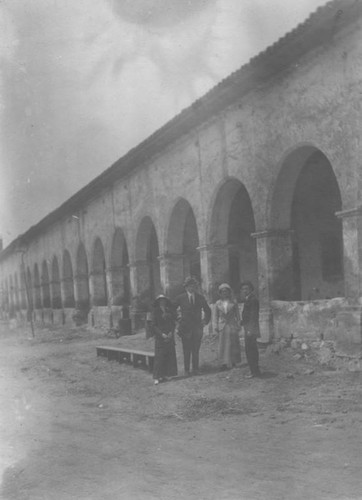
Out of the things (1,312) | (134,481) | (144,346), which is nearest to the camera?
(134,481)

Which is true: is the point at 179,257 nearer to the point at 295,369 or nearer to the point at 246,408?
the point at 295,369

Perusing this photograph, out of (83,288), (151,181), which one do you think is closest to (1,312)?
(83,288)

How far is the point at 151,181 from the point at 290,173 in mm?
6032

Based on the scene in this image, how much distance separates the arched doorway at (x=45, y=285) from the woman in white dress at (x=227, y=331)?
2220 centimetres

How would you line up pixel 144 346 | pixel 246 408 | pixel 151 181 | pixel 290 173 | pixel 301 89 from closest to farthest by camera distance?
pixel 246 408 → pixel 301 89 → pixel 290 173 → pixel 144 346 → pixel 151 181

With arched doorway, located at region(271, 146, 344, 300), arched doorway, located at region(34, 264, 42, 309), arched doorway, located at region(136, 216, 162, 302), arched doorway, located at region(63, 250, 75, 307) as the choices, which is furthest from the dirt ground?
arched doorway, located at region(34, 264, 42, 309)

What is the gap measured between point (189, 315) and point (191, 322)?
0.38ft

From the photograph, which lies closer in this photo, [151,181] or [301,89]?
[301,89]

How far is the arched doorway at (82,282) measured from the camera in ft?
77.8

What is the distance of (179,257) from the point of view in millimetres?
14797

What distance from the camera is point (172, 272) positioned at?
14.8m

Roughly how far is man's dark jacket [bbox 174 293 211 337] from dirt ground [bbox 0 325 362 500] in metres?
0.73

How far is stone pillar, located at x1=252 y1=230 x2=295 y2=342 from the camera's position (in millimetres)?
A: 10469

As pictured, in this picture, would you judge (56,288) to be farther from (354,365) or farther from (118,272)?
(354,365)
